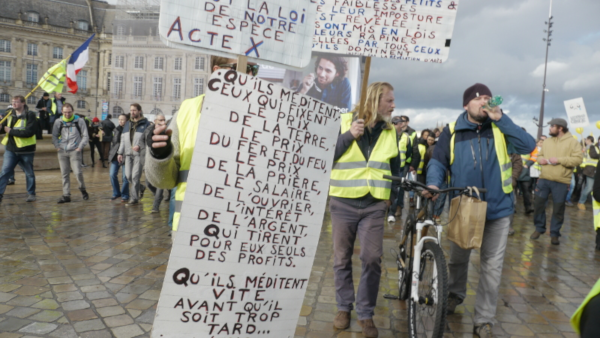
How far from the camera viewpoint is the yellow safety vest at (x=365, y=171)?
3555mm

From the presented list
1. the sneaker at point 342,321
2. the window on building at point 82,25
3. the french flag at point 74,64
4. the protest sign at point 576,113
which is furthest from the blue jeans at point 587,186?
the window on building at point 82,25

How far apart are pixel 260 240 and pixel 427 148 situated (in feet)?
27.4

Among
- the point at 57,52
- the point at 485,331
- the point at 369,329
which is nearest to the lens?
the point at 369,329

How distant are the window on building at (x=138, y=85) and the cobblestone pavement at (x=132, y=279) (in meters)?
23.7

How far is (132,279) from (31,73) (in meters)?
83.1

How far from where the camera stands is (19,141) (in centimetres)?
890

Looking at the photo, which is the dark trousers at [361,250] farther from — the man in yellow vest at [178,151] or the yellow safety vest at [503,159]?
the man in yellow vest at [178,151]

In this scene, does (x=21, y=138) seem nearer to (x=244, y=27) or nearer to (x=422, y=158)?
(x=422, y=158)

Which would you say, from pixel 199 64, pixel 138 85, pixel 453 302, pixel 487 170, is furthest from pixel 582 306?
pixel 199 64

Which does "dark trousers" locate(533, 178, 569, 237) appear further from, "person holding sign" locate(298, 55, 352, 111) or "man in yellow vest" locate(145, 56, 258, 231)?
"person holding sign" locate(298, 55, 352, 111)

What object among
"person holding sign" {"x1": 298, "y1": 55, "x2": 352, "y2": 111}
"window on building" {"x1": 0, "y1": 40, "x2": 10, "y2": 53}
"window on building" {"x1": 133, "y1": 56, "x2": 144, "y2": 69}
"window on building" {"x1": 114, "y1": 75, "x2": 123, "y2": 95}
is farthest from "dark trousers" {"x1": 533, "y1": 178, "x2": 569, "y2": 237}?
"window on building" {"x1": 0, "y1": 40, "x2": 10, "y2": 53}

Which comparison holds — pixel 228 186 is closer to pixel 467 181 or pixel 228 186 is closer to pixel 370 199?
pixel 370 199

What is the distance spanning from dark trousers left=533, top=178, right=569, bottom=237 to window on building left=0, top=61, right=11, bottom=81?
83329 millimetres

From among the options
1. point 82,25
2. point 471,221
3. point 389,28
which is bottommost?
point 471,221
